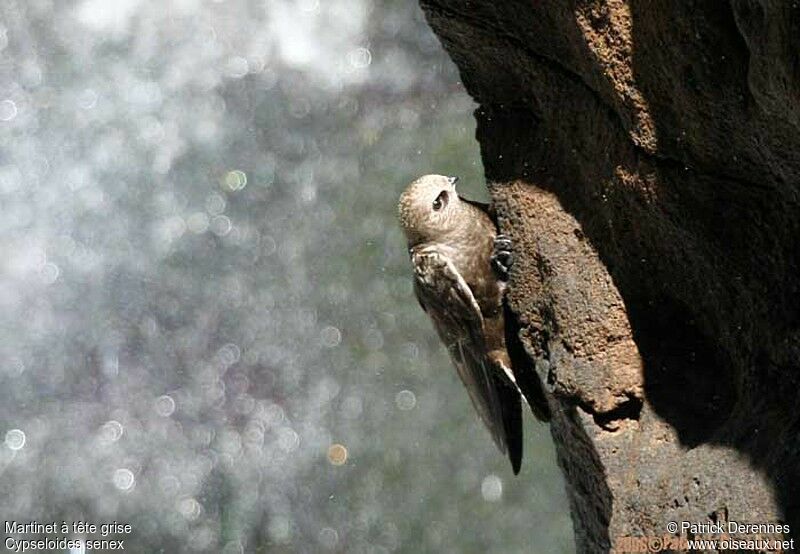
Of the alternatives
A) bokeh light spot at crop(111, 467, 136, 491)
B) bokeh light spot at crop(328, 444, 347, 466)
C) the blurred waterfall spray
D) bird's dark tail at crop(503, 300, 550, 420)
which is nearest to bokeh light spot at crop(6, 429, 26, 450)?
the blurred waterfall spray

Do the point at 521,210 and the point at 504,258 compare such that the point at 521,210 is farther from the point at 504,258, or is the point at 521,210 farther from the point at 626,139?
the point at 626,139

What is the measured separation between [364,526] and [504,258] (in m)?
3.53

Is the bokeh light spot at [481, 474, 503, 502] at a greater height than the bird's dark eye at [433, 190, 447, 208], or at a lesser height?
lesser

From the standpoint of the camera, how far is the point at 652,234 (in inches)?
142

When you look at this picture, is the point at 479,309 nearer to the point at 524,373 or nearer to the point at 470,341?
the point at 470,341

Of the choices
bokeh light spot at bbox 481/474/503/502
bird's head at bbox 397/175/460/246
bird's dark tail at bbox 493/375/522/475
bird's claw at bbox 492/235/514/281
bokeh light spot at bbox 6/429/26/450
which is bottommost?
bird's dark tail at bbox 493/375/522/475

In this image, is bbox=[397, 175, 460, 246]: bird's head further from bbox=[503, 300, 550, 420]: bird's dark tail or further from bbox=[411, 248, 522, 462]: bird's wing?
bbox=[503, 300, 550, 420]: bird's dark tail

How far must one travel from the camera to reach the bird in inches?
170

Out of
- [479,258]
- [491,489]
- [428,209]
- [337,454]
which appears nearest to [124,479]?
[337,454]

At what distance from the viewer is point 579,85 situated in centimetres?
381

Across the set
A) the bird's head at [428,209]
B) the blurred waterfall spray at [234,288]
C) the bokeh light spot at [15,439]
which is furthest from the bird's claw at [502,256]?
the bokeh light spot at [15,439]

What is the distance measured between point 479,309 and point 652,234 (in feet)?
2.79

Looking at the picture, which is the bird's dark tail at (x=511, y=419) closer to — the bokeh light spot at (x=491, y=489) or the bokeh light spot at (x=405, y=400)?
the bokeh light spot at (x=491, y=489)

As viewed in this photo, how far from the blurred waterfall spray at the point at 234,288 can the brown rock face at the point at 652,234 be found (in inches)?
128
